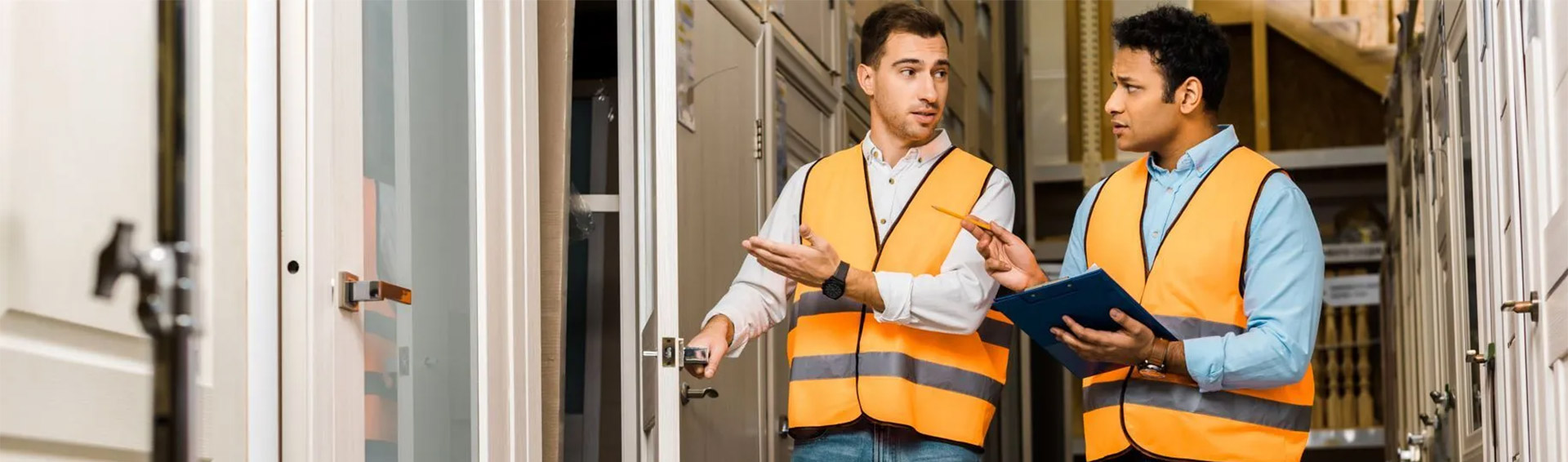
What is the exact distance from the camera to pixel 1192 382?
257 cm

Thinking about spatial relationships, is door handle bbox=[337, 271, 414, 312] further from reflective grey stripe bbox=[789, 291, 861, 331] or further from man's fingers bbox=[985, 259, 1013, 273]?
man's fingers bbox=[985, 259, 1013, 273]

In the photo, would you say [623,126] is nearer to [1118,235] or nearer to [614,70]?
[614,70]

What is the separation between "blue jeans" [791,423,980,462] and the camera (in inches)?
105

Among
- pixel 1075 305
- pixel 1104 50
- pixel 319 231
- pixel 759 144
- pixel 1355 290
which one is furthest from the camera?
pixel 1355 290

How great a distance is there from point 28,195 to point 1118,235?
1733 mm

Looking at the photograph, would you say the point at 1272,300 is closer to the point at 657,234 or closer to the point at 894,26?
the point at 894,26

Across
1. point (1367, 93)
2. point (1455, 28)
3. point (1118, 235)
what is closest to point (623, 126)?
point (1118, 235)

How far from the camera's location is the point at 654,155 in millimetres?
2984

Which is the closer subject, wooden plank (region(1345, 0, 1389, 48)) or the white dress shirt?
the white dress shirt

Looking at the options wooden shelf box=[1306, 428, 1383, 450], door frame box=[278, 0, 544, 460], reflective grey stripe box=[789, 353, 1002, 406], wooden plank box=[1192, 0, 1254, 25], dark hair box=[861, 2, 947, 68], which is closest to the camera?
door frame box=[278, 0, 544, 460]

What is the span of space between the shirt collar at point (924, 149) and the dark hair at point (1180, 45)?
35cm

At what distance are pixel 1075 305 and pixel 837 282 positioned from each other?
39cm

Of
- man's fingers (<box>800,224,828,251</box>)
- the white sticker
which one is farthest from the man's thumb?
the white sticker

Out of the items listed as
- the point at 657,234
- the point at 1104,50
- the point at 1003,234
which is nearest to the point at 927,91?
the point at 1003,234
